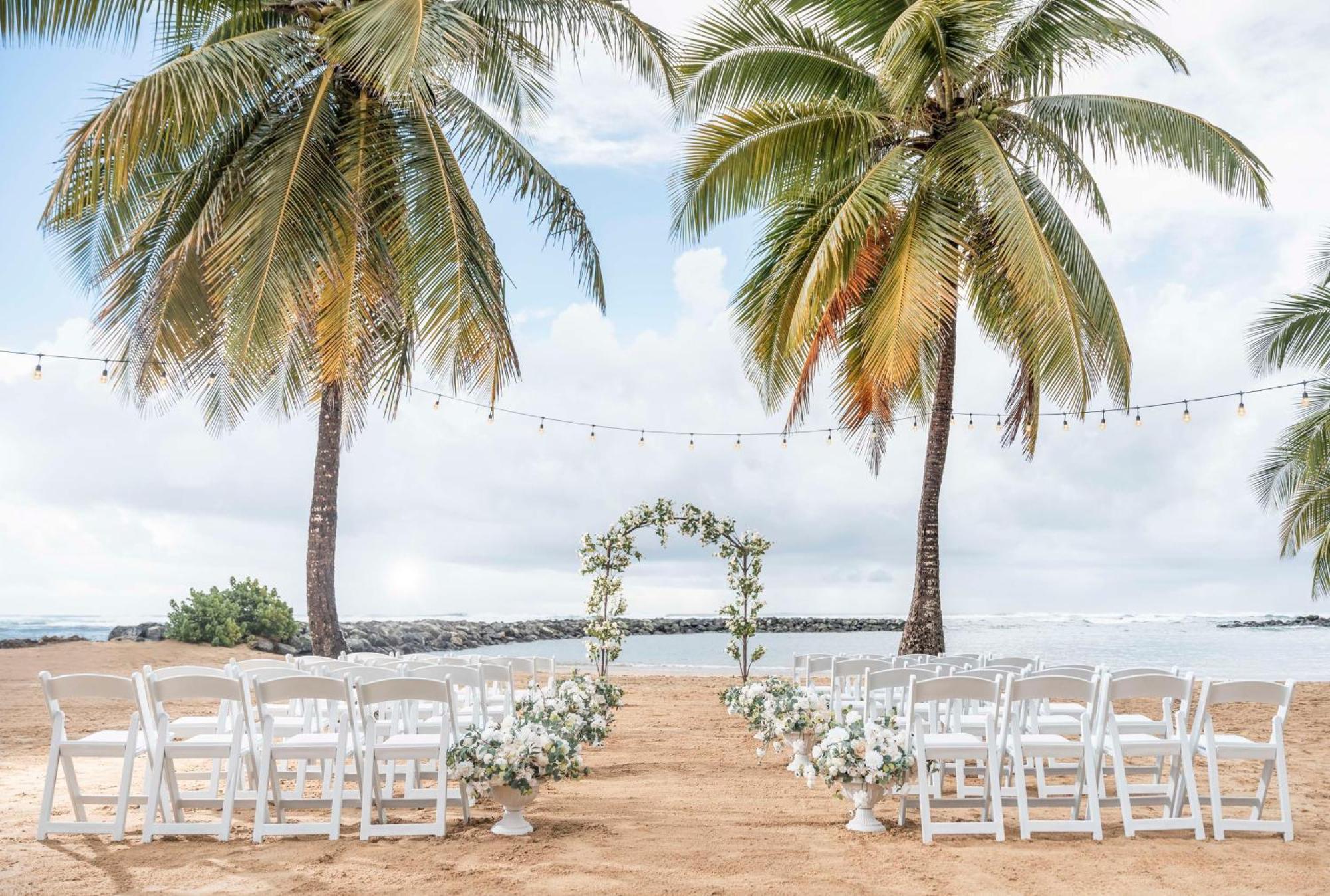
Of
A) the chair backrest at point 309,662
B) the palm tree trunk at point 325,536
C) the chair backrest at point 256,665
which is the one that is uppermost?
the palm tree trunk at point 325,536

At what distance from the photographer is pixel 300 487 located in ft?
77.8

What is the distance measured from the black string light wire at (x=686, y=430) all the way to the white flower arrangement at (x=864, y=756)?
6167mm

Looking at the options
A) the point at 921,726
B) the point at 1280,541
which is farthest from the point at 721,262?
the point at 921,726

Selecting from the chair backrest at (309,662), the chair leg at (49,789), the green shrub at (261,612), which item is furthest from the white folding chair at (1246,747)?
the green shrub at (261,612)

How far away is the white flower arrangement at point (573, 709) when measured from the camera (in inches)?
250

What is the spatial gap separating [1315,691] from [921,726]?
11982 millimetres

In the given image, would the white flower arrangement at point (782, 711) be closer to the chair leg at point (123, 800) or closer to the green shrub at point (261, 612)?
the chair leg at point (123, 800)

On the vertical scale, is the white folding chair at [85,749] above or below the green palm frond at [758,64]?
below

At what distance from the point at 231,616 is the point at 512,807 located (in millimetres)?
15159

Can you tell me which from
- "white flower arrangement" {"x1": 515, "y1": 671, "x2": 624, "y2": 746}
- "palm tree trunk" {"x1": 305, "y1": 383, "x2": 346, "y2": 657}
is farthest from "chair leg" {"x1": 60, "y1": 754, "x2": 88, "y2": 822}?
"palm tree trunk" {"x1": 305, "y1": 383, "x2": 346, "y2": 657}

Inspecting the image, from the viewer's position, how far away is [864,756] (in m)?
5.60

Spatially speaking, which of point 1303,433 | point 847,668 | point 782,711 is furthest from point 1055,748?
point 1303,433

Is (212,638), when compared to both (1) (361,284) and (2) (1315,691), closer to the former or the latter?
(1) (361,284)

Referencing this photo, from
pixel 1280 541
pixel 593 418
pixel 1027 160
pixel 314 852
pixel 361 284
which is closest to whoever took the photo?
pixel 314 852
